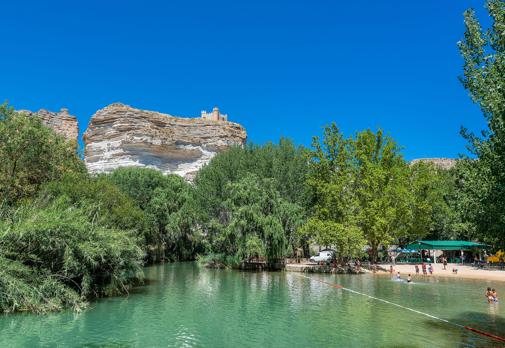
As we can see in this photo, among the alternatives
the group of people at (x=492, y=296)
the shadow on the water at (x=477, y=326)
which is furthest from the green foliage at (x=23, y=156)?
the group of people at (x=492, y=296)

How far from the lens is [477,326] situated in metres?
16.8

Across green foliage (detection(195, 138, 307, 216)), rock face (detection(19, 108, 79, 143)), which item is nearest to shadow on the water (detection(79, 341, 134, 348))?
green foliage (detection(195, 138, 307, 216))

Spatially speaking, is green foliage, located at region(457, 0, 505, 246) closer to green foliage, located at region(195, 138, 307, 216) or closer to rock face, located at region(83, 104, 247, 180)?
green foliage, located at region(195, 138, 307, 216)

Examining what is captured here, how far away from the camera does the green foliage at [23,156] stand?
3164 cm

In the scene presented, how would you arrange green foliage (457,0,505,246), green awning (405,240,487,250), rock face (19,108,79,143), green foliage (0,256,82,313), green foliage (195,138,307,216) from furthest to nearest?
rock face (19,108,79,143), green foliage (195,138,307,216), green awning (405,240,487,250), green foliage (0,256,82,313), green foliage (457,0,505,246)

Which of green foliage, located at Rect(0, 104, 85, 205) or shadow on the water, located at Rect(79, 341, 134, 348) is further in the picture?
green foliage, located at Rect(0, 104, 85, 205)

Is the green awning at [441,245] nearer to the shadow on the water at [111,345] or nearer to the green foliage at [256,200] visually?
the green foliage at [256,200]

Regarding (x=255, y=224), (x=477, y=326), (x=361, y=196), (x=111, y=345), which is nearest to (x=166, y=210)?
(x=255, y=224)

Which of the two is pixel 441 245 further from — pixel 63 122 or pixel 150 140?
pixel 63 122

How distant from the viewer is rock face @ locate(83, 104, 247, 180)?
90875mm

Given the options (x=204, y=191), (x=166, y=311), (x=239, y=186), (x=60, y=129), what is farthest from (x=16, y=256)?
(x=60, y=129)

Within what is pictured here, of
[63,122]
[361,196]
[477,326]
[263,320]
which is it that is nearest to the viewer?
[477,326]

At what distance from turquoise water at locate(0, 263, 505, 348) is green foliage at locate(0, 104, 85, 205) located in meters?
13.9

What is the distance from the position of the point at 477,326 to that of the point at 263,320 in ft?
28.0
